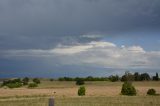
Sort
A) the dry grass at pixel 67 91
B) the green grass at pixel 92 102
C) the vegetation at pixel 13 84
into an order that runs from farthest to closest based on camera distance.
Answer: the vegetation at pixel 13 84 → the dry grass at pixel 67 91 → the green grass at pixel 92 102

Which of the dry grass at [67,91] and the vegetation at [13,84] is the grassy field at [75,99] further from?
the vegetation at [13,84]

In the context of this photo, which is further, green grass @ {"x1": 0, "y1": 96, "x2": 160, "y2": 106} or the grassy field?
the grassy field

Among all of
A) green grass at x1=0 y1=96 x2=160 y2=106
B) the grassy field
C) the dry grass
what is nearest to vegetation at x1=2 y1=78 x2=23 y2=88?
the dry grass

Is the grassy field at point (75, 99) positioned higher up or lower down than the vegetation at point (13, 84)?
lower down

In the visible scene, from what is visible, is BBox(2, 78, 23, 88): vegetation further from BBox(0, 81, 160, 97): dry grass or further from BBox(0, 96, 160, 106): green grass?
BBox(0, 96, 160, 106): green grass

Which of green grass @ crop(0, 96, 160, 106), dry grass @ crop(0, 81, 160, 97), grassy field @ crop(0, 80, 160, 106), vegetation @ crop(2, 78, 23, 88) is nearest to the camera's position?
green grass @ crop(0, 96, 160, 106)

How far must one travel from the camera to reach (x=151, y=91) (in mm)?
73500

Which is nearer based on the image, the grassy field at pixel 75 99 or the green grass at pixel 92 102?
the green grass at pixel 92 102

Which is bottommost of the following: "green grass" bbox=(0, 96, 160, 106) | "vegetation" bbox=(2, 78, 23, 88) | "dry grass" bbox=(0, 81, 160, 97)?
"green grass" bbox=(0, 96, 160, 106)

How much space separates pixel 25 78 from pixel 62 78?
18588mm

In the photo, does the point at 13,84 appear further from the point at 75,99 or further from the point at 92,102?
the point at 92,102

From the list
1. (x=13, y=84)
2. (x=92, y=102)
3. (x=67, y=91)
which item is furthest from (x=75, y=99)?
(x=13, y=84)

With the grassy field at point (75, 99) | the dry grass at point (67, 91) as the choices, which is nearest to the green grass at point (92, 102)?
the grassy field at point (75, 99)

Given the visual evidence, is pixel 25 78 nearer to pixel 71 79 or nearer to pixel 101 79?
pixel 71 79
